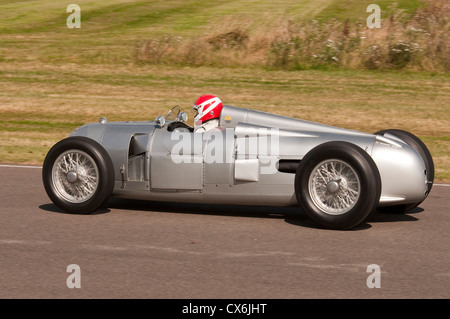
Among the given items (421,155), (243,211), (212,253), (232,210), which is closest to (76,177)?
(232,210)

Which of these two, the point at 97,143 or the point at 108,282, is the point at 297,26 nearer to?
the point at 97,143

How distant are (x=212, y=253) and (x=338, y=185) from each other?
5.01ft

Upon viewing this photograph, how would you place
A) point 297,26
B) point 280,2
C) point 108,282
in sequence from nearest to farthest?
point 108,282 → point 297,26 → point 280,2

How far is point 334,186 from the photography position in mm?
7879

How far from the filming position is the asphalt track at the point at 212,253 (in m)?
6.16

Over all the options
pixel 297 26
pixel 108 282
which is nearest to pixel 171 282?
pixel 108 282

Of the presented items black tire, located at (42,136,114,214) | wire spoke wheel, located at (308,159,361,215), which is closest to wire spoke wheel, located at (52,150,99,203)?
black tire, located at (42,136,114,214)

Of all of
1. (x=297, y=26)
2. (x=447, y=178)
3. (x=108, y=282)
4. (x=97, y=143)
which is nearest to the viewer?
(x=108, y=282)

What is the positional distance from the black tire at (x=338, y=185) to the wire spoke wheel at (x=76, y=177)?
2214 millimetres

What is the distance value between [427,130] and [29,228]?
9.71m

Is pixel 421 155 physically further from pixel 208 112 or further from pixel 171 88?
pixel 171 88

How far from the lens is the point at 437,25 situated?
68.9ft

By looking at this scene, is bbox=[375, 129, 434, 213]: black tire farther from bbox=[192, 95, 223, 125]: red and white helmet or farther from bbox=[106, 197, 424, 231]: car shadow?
bbox=[192, 95, 223, 125]: red and white helmet

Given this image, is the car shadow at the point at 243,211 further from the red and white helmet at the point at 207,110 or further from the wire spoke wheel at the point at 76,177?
the red and white helmet at the point at 207,110
